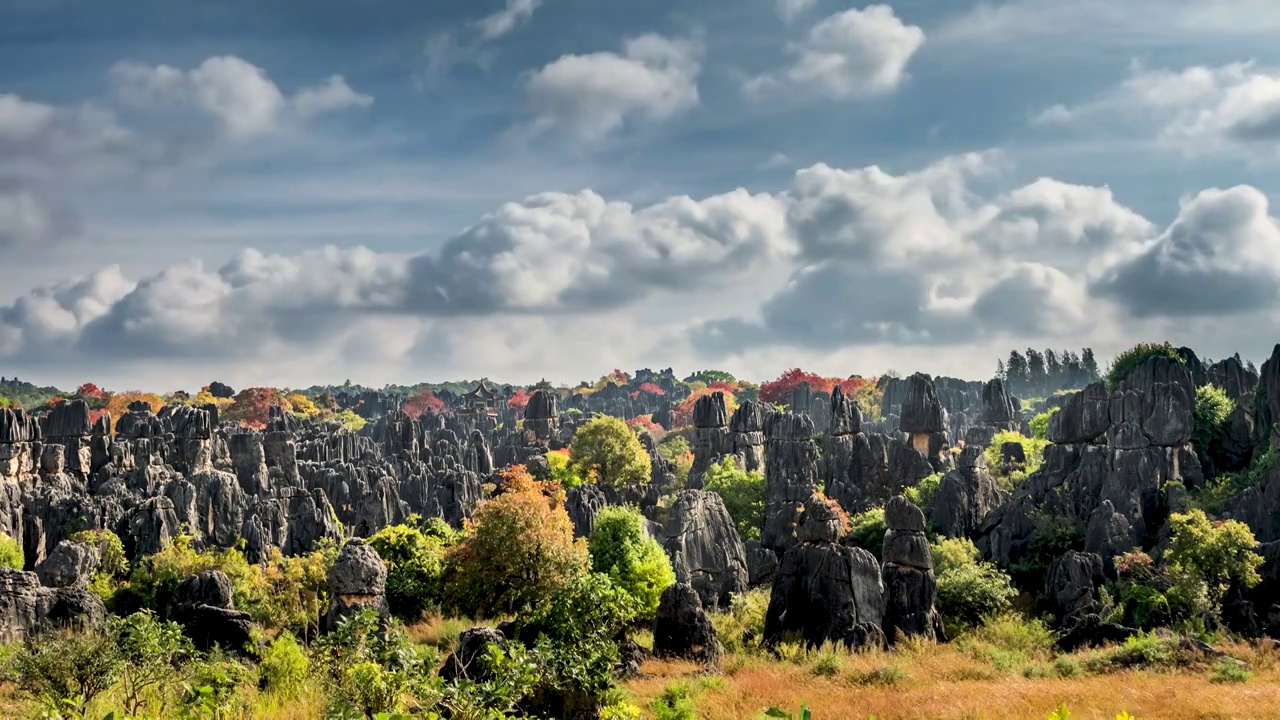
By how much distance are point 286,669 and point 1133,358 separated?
61729 millimetres

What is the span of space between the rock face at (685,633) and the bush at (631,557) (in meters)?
6.85

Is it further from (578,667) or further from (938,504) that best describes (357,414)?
(578,667)

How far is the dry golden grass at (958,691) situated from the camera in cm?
1791

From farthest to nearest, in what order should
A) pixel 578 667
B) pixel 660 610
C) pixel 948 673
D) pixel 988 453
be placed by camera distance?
pixel 988 453 → pixel 660 610 → pixel 948 673 → pixel 578 667

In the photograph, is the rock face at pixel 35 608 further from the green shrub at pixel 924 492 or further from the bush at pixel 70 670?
the green shrub at pixel 924 492

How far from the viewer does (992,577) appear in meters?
35.5

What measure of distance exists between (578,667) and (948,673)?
40.4 ft

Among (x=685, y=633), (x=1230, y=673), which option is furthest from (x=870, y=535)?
(x=1230, y=673)

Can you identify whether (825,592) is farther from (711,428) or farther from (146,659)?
(711,428)

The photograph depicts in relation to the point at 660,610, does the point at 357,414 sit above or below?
above

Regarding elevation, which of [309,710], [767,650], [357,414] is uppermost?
[357,414]

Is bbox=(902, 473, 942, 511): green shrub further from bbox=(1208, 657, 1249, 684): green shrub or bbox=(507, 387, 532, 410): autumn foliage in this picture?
bbox=(507, 387, 532, 410): autumn foliage

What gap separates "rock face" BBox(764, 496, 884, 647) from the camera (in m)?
28.8

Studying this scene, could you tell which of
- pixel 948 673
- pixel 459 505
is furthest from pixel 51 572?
pixel 948 673
